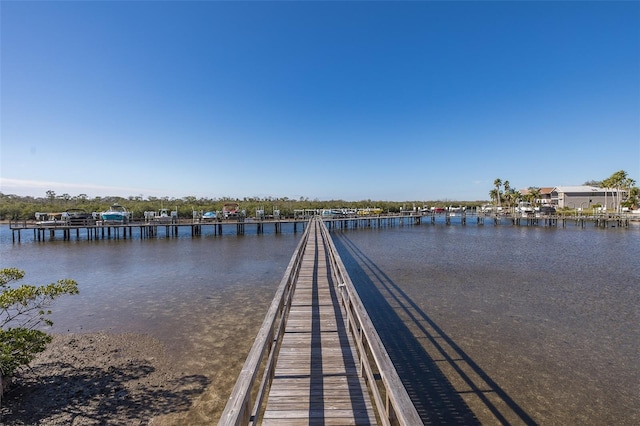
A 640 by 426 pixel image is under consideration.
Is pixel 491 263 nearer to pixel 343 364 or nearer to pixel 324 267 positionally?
pixel 324 267

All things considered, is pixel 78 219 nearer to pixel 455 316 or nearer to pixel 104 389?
pixel 104 389

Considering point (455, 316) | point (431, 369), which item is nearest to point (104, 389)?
point (431, 369)

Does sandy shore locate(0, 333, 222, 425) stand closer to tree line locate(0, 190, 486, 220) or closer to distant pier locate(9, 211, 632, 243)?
distant pier locate(9, 211, 632, 243)

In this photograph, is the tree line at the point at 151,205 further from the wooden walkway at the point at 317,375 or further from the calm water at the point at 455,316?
the wooden walkway at the point at 317,375

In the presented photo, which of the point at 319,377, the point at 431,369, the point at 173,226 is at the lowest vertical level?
the point at 431,369

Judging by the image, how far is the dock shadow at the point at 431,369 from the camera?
488 centimetres

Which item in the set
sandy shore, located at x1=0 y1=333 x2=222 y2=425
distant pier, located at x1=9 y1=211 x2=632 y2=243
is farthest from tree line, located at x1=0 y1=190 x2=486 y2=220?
sandy shore, located at x1=0 y1=333 x2=222 y2=425

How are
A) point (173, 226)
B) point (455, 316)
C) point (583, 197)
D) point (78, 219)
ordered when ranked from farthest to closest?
point (583, 197)
point (173, 226)
point (78, 219)
point (455, 316)

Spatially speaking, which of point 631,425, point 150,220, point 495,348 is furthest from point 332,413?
point 150,220

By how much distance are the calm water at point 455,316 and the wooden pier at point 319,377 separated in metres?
1.75

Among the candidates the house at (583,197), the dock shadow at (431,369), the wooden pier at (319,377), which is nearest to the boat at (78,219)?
the dock shadow at (431,369)

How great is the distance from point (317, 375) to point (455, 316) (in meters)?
6.53

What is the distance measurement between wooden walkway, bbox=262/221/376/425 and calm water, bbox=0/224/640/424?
5.62ft

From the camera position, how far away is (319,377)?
12.8ft
